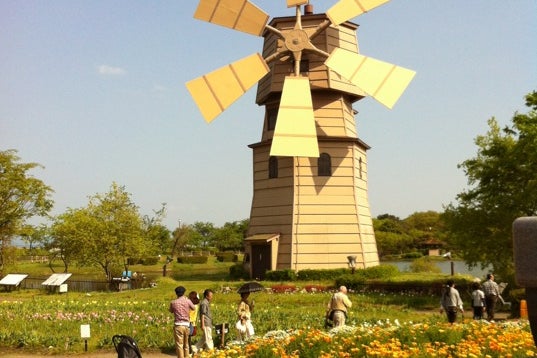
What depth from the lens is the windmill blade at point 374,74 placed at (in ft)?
72.8

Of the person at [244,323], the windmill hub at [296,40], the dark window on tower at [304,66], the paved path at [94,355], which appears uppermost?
the windmill hub at [296,40]

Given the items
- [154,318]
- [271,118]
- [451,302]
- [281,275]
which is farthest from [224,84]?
[451,302]

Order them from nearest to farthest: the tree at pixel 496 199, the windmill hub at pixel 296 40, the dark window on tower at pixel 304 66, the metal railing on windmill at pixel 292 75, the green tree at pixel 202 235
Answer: the tree at pixel 496 199 < the metal railing on windmill at pixel 292 75 < the windmill hub at pixel 296 40 < the dark window on tower at pixel 304 66 < the green tree at pixel 202 235

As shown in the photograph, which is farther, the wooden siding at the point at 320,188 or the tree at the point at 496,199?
the wooden siding at the point at 320,188

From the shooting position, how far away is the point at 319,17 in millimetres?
26797

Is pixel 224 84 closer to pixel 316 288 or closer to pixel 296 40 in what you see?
→ pixel 296 40

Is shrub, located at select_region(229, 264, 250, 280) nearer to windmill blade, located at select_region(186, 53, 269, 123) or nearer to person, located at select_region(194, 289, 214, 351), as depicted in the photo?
windmill blade, located at select_region(186, 53, 269, 123)

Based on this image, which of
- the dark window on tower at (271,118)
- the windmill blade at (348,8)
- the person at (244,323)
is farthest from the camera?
the dark window on tower at (271,118)

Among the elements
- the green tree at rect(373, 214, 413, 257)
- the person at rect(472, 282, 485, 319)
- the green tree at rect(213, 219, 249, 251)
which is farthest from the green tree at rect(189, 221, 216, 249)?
the person at rect(472, 282, 485, 319)

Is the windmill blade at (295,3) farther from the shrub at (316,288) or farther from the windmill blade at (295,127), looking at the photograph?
the shrub at (316,288)

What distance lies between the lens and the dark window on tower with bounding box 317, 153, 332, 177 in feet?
86.1

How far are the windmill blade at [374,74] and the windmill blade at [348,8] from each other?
2.25 metres

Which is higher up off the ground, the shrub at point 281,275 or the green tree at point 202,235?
the green tree at point 202,235

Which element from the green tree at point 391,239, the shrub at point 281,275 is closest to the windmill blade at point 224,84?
the shrub at point 281,275
